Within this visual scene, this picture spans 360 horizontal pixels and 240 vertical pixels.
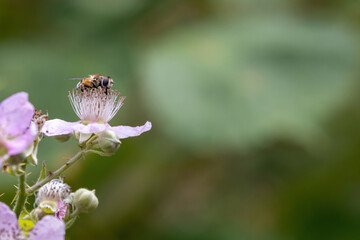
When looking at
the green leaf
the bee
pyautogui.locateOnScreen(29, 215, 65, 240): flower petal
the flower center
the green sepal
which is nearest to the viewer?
pyautogui.locateOnScreen(29, 215, 65, 240): flower petal

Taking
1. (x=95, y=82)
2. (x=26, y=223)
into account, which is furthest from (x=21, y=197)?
(x=95, y=82)

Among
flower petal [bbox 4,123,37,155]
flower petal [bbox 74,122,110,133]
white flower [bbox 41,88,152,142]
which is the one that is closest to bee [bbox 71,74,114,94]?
white flower [bbox 41,88,152,142]

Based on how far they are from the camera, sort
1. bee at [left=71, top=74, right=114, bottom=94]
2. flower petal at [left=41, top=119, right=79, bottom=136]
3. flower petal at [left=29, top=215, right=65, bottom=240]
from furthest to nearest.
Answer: bee at [left=71, top=74, right=114, bottom=94], flower petal at [left=41, top=119, right=79, bottom=136], flower petal at [left=29, top=215, right=65, bottom=240]

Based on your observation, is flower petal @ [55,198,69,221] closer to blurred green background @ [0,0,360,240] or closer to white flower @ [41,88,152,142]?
white flower @ [41,88,152,142]

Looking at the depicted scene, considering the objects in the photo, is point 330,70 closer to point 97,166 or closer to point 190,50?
point 190,50

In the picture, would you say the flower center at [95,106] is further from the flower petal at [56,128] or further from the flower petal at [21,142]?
the flower petal at [21,142]

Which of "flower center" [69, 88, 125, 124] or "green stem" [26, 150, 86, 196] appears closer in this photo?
"green stem" [26, 150, 86, 196]

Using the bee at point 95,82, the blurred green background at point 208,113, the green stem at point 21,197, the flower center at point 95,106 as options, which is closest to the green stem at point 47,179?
the green stem at point 21,197
